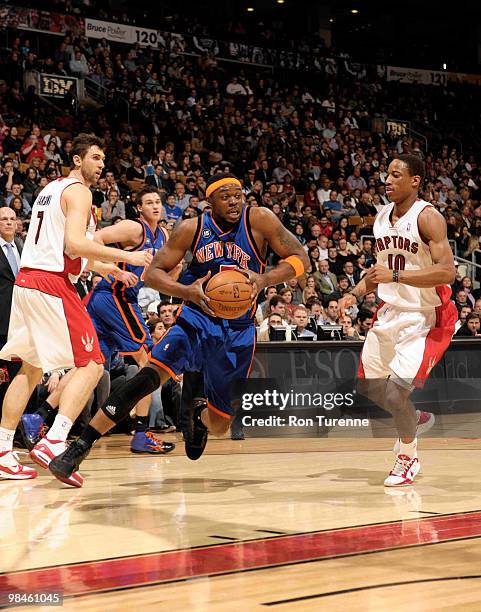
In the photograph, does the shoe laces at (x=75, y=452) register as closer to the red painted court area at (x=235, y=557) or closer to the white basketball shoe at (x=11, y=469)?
the white basketball shoe at (x=11, y=469)

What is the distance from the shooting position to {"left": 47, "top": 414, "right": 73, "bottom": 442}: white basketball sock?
5395 millimetres

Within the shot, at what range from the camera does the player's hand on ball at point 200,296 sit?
193 inches

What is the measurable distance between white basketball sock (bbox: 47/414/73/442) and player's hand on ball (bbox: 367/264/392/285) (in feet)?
6.20

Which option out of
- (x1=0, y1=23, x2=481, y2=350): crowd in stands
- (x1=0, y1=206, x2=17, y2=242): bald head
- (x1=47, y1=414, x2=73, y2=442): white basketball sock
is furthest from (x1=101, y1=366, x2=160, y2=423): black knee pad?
(x1=0, y1=23, x2=481, y2=350): crowd in stands

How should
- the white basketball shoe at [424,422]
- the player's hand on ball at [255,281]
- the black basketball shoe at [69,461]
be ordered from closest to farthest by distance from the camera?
1. the player's hand on ball at [255,281]
2. the black basketball shoe at [69,461]
3. the white basketball shoe at [424,422]

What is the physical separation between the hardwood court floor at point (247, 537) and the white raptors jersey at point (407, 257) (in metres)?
1.07

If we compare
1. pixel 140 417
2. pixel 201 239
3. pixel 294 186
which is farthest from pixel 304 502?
pixel 294 186

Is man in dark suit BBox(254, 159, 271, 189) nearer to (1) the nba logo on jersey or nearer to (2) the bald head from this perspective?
(2) the bald head

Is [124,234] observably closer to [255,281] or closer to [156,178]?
[255,281]

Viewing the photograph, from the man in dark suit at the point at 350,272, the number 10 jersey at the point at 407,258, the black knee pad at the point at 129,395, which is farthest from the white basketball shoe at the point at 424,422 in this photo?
the man in dark suit at the point at 350,272

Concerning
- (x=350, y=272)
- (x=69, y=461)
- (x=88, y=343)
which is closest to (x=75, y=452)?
(x=69, y=461)

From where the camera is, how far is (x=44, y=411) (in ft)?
23.7

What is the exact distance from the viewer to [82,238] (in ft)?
17.6

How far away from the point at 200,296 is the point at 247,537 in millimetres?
1381
